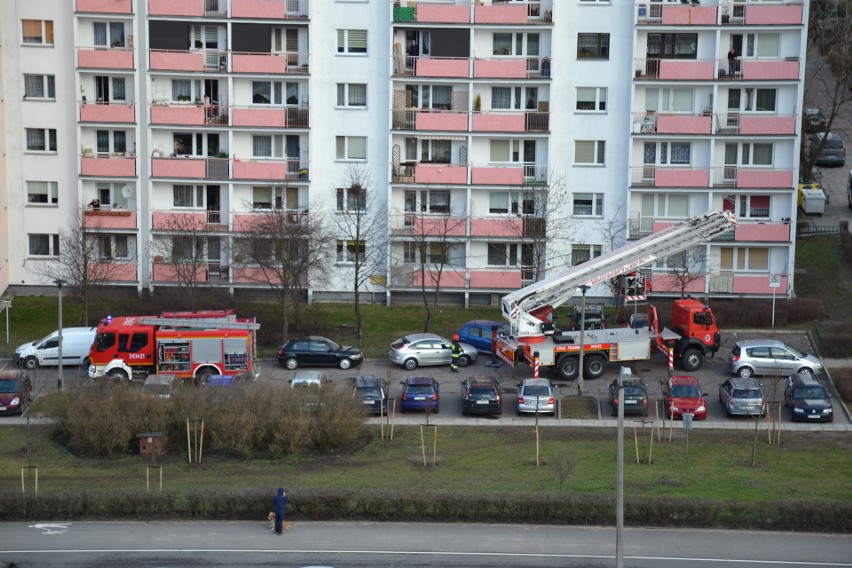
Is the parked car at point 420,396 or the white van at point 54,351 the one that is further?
the white van at point 54,351

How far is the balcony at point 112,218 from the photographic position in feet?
203

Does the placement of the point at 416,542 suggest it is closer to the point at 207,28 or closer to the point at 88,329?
the point at 88,329

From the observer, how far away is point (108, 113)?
2414 inches

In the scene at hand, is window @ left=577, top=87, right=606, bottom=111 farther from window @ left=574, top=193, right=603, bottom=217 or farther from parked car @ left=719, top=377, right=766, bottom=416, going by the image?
parked car @ left=719, top=377, right=766, bottom=416

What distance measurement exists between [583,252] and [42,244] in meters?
24.7

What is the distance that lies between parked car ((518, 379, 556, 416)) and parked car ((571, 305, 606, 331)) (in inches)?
303

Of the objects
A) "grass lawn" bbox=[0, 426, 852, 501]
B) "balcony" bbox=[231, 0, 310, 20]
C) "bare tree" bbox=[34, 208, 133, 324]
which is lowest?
"grass lawn" bbox=[0, 426, 852, 501]

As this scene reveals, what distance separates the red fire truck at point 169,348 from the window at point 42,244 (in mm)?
13284

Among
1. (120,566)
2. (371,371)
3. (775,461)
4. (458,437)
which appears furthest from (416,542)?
(371,371)

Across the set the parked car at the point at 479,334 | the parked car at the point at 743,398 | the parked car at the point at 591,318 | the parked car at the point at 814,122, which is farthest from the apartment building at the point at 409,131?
the parked car at the point at 814,122

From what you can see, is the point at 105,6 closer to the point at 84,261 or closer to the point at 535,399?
the point at 84,261

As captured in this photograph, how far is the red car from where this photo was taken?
4666 centimetres

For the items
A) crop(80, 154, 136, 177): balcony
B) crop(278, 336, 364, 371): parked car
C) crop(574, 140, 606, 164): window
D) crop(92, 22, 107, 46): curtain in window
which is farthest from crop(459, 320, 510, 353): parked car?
crop(92, 22, 107, 46): curtain in window

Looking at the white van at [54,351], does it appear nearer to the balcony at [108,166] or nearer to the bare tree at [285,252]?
the bare tree at [285,252]
